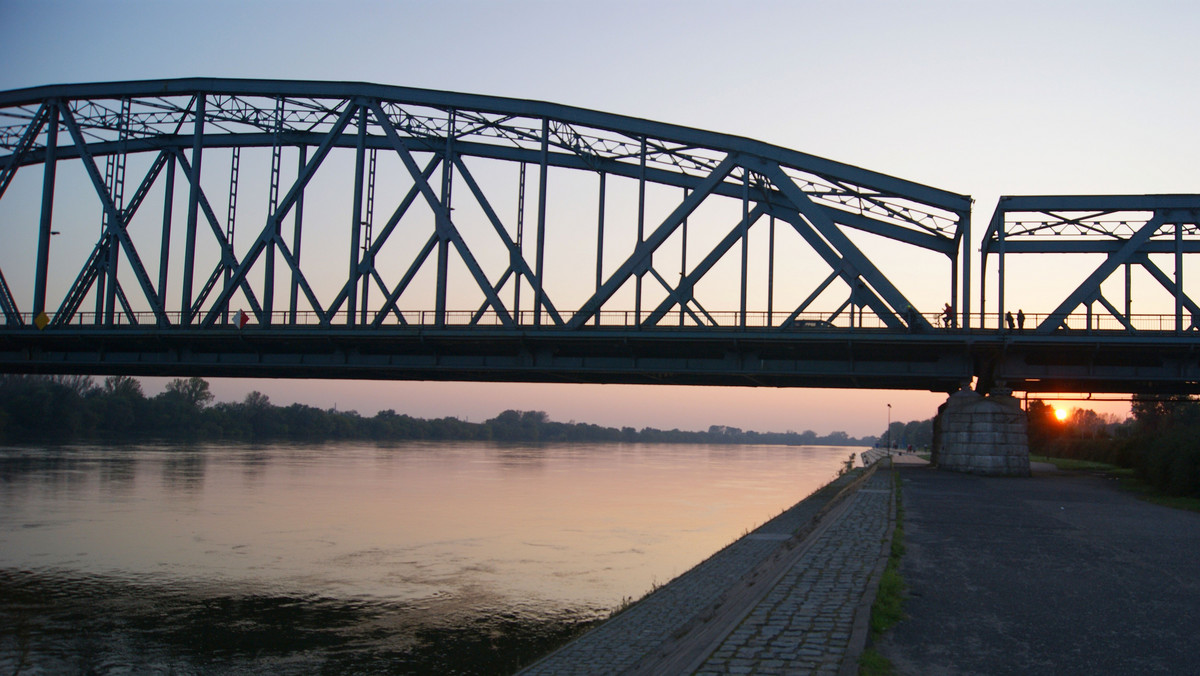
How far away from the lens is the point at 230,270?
43750 mm

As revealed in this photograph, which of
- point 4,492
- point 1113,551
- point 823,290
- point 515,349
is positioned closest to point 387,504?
point 515,349

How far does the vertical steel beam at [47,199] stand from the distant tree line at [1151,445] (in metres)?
51.2

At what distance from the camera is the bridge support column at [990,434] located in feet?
119

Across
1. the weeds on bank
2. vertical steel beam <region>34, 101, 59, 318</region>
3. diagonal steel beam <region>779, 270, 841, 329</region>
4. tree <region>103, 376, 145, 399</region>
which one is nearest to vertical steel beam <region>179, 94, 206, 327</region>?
vertical steel beam <region>34, 101, 59, 318</region>

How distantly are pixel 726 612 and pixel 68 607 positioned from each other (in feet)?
49.0

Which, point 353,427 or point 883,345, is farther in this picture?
point 353,427

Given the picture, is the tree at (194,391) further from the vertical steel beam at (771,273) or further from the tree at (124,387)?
the vertical steel beam at (771,273)

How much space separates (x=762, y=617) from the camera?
1096 centimetres

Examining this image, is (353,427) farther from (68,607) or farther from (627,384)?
(68,607)

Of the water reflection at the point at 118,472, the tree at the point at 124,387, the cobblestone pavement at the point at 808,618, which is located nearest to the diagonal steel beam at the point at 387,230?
the water reflection at the point at 118,472

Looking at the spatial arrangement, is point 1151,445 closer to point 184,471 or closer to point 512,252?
point 512,252

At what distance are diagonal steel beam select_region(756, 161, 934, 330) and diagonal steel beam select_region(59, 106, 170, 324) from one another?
1161 inches

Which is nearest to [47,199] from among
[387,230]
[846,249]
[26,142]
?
[26,142]

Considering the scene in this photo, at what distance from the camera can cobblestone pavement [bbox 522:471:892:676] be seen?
9.36 metres
